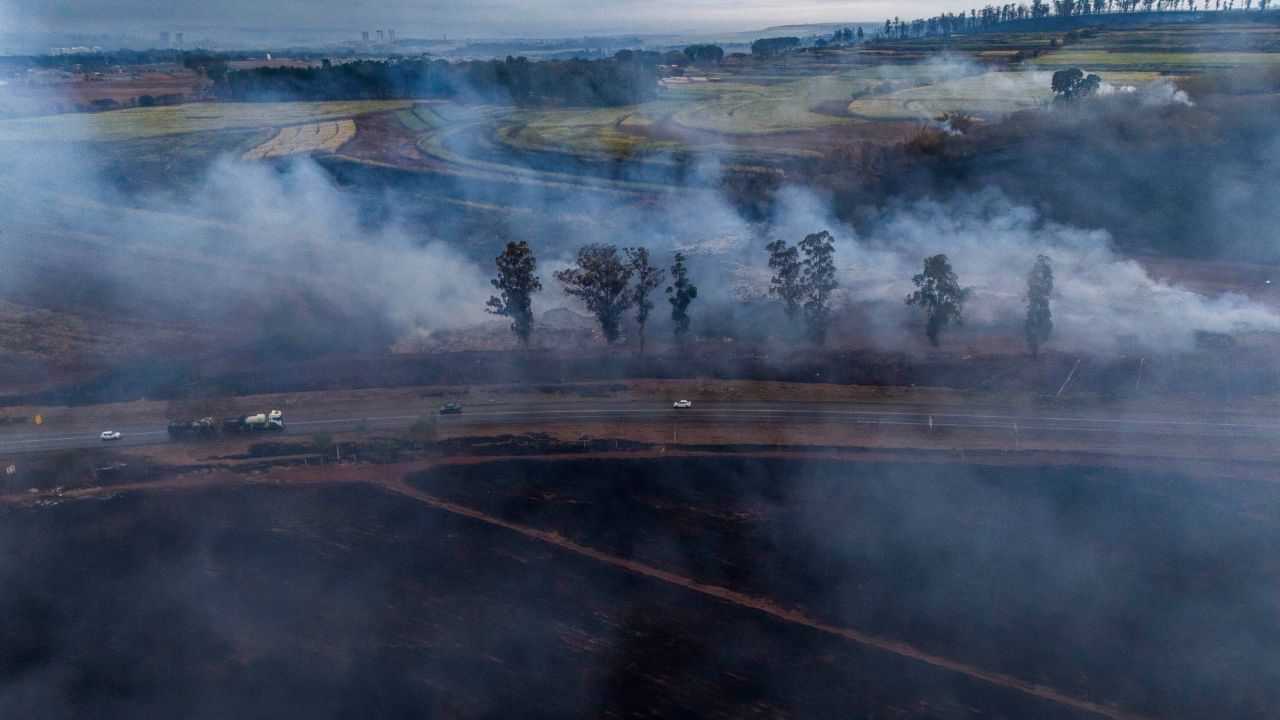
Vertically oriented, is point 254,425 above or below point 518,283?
below

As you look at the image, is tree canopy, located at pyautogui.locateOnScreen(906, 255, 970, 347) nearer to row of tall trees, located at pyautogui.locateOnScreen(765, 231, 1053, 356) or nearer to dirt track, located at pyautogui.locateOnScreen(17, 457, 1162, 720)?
row of tall trees, located at pyautogui.locateOnScreen(765, 231, 1053, 356)

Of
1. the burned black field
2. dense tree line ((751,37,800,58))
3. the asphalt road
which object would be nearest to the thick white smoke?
the asphalt road

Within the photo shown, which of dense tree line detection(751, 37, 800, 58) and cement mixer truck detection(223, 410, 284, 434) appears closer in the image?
cement mixer truck detection(223, 410, 284, 434)

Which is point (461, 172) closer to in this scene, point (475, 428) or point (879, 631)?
point (475, 428)

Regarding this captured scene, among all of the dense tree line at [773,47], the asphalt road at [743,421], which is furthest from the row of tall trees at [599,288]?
the dense tree line at [773,47]

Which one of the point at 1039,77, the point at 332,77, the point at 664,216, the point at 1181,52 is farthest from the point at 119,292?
the point at 1181,52

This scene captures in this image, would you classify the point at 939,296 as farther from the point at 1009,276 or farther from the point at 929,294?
the point at 1009,276

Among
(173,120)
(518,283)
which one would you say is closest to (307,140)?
(173,120)
